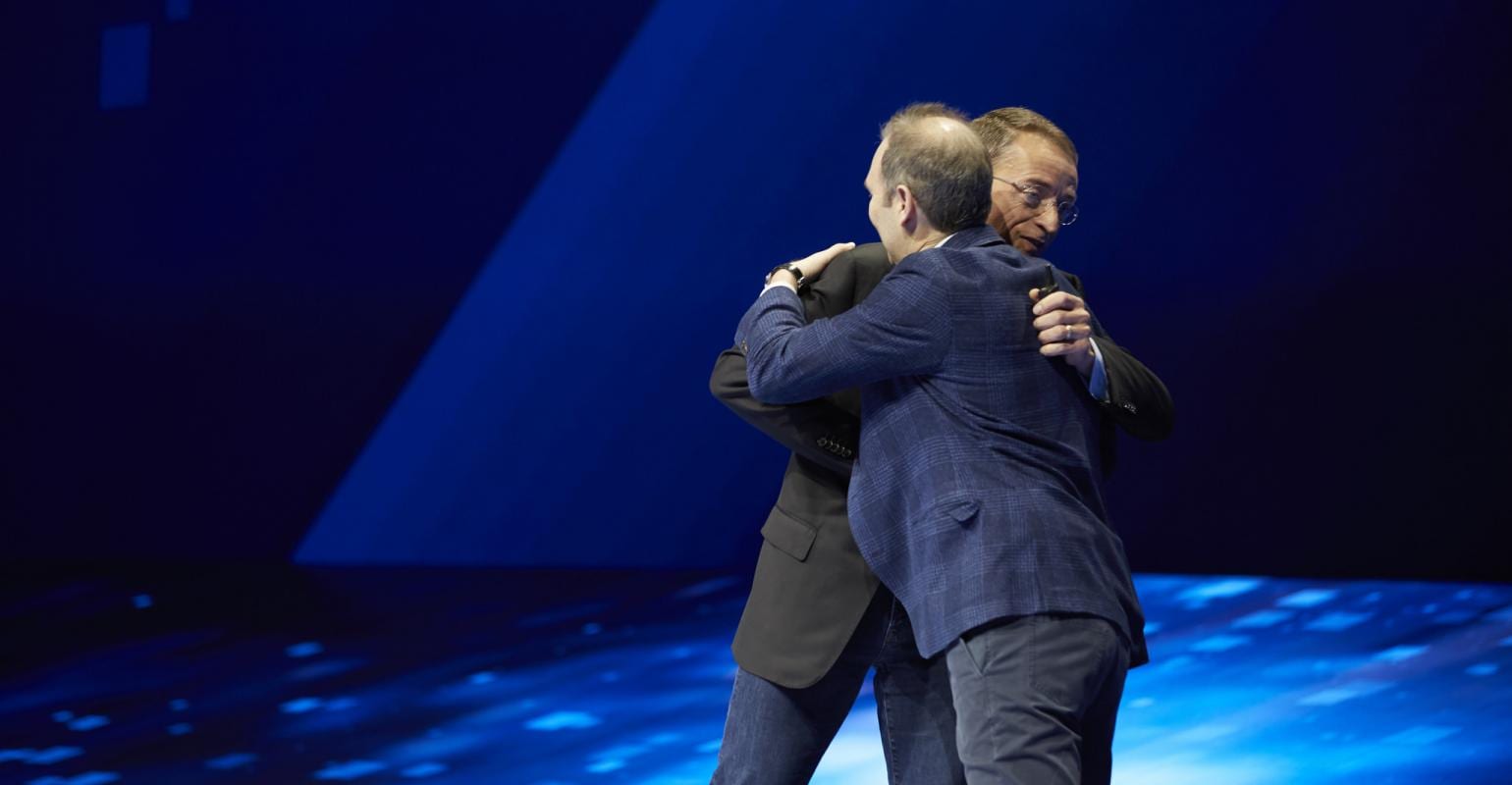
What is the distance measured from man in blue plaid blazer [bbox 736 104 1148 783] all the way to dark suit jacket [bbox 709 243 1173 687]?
0.21 ft

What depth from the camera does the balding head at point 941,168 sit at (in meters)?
1.42

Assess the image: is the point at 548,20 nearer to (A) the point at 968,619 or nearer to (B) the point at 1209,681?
(B) the point at 1209,681

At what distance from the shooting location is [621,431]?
577 centimetres

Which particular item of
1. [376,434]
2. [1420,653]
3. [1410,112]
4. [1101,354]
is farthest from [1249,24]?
[1101,354]

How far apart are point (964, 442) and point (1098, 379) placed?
18cm

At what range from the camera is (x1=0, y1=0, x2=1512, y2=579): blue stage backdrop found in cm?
510

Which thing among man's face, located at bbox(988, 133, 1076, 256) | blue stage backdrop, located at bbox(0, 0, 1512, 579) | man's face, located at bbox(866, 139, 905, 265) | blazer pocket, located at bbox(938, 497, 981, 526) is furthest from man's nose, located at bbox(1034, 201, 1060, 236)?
blue stage backdrop, located at bbox(0, 0, 1512, 579)

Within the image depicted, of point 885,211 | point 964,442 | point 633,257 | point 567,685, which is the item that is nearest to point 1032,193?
point 885,211

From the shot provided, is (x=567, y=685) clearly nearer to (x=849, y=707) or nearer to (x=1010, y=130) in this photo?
(x=849, y=707)

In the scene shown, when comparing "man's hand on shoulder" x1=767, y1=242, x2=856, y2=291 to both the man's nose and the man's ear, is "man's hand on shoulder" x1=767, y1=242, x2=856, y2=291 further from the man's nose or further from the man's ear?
the man's nose

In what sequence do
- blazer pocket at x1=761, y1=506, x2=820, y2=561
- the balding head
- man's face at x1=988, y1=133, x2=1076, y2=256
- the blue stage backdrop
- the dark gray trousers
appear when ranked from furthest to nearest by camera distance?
the blue stage backdrop
man's face at x1=988, y1=133, x2=1076, y2=256
blazer pocket at x1=761, y1=506, x2=820, y2=561
the balding head
the dark gray trousers

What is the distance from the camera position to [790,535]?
5.06ft

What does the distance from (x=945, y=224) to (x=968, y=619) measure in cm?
38

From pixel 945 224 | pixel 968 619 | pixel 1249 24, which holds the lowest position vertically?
pixel 968 619
